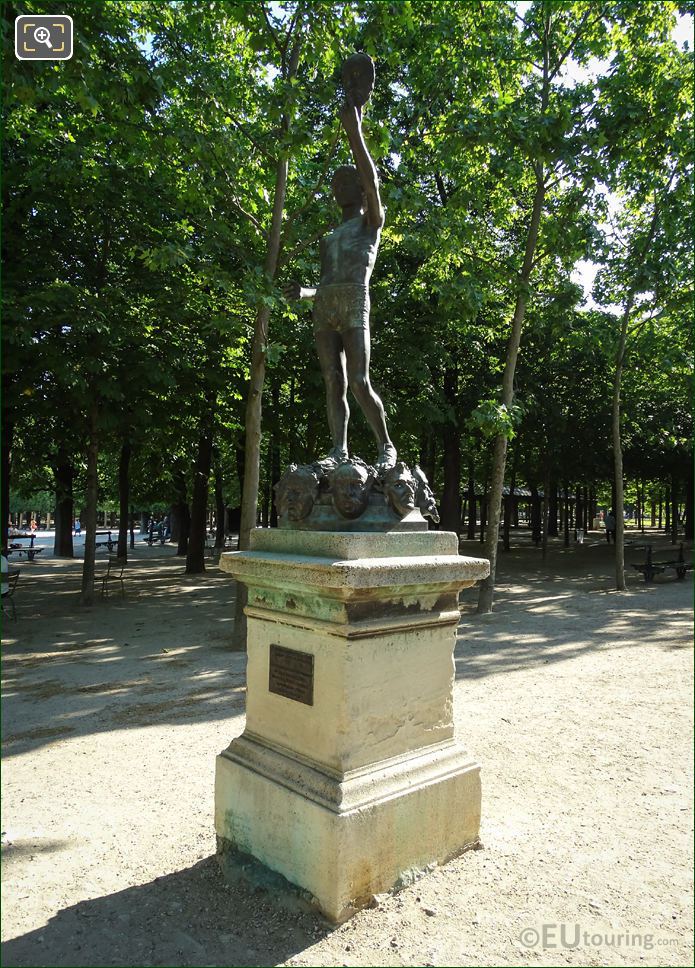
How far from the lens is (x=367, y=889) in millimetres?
3141

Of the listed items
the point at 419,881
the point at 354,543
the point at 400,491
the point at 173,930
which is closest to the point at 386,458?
the point at 400,491

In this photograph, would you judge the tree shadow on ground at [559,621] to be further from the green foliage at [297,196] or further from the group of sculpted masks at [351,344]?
the group of sculpted masks at [351,344]

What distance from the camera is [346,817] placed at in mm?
3031

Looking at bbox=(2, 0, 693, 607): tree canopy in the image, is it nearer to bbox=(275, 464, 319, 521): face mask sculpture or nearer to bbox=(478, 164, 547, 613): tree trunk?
bbox=(478, 164, 547, 613): tree trunk

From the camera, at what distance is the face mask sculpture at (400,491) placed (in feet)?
11.6

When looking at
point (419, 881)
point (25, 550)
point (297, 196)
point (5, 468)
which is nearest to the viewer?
point (419, 881)

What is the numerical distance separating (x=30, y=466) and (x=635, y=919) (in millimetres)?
18454

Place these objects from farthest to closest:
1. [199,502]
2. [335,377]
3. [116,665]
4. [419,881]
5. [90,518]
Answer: [199,502]
[90,518]
[116,665]
[335,377]
[419,881]

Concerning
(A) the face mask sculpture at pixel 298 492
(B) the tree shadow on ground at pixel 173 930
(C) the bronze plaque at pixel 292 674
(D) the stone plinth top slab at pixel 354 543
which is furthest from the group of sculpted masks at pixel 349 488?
(B) the tree shadow on ground at pixel 173 930

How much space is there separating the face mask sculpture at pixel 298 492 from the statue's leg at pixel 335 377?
51 centimetres

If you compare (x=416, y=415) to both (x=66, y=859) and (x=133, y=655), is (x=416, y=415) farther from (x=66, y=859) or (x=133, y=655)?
(x=66, y=859)

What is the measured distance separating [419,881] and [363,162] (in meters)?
3.95

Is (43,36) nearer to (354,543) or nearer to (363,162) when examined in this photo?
(363,162)

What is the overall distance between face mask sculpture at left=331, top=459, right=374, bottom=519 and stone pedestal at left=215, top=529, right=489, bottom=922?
0.23 meters
